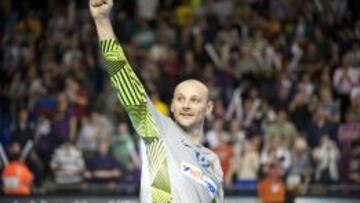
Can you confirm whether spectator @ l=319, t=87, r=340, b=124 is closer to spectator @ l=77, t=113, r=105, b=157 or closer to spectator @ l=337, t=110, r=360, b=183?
spectator @ l=337, t=110, r=360, b=183

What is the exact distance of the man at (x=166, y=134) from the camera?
5051 millimetres

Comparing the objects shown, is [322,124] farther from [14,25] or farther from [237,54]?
[14,25]

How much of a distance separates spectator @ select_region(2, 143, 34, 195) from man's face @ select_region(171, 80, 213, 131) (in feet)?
35.2

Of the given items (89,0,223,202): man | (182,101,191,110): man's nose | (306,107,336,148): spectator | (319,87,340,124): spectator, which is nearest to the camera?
(89,0,223,202): man

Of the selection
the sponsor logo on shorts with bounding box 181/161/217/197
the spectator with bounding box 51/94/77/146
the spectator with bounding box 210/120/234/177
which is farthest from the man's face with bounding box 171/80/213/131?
the spectator with bounding box 51/94/77/146

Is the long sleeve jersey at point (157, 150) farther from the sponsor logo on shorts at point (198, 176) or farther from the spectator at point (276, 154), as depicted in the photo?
the spectator at point (276, 154)

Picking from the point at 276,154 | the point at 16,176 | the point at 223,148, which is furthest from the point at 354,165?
the point at 16,176

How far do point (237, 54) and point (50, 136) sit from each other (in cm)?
453

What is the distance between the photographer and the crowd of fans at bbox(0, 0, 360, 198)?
1706 centimetres

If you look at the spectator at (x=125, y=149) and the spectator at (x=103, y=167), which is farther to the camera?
the spectator at (x=125, y=149)

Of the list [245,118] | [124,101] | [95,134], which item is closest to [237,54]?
[245,118]

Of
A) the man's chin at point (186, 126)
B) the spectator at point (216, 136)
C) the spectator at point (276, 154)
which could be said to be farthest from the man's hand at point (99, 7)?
the spectator at point (216, 136)

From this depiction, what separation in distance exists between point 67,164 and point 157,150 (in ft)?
39.3

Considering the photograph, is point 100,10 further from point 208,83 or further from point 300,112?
point 208,83
